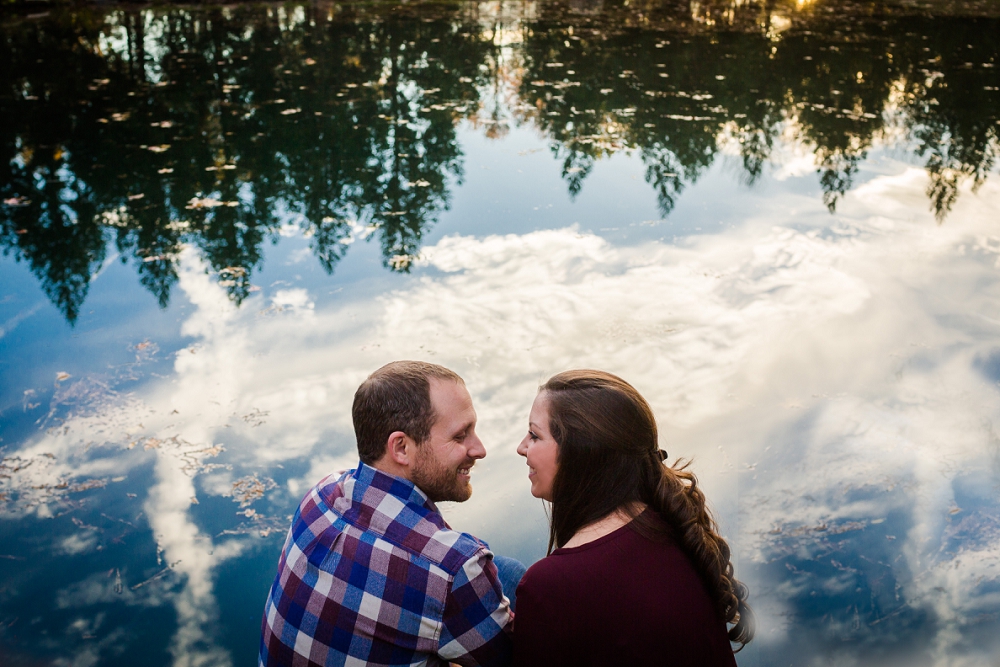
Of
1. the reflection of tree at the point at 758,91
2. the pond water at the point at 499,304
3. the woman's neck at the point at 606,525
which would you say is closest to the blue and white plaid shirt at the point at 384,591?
the woman's neck at the point at 606,525

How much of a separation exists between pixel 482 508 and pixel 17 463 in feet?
8.09

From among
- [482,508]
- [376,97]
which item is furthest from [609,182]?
[482,508]

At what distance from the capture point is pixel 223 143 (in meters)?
8.64

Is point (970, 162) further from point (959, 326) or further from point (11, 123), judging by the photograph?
point (11, 123)

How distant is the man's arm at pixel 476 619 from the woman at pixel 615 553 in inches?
→ 3.3

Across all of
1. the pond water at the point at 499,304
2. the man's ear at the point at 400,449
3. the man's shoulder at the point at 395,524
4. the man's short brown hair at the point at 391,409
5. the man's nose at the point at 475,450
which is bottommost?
the pond water at the point at 499,304

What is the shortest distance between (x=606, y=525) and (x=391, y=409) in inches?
27.3

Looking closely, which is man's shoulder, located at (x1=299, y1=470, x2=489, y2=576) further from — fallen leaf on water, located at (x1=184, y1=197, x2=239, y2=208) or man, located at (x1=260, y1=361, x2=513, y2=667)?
fallen leaf on water, located at (x1=184, y1=197, x2=239, y2=208)

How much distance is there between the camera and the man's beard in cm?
228

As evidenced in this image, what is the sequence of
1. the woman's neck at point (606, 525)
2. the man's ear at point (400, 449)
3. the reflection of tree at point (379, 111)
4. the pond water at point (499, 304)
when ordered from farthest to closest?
the reflection of tree at point (379, 111) < the pond water at point (499, 304) < the man's ear at point (400, 449) < the woman's neck at point (606, 525)

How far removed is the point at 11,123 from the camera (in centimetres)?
945

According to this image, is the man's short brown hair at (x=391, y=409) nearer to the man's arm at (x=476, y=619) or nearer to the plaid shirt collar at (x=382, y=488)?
the plaid shirt collar at (x=382, y=488)

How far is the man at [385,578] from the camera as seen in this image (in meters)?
2.03

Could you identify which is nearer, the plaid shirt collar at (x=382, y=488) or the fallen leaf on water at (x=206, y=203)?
the plaid shirt collar at (x=382, y=488)
